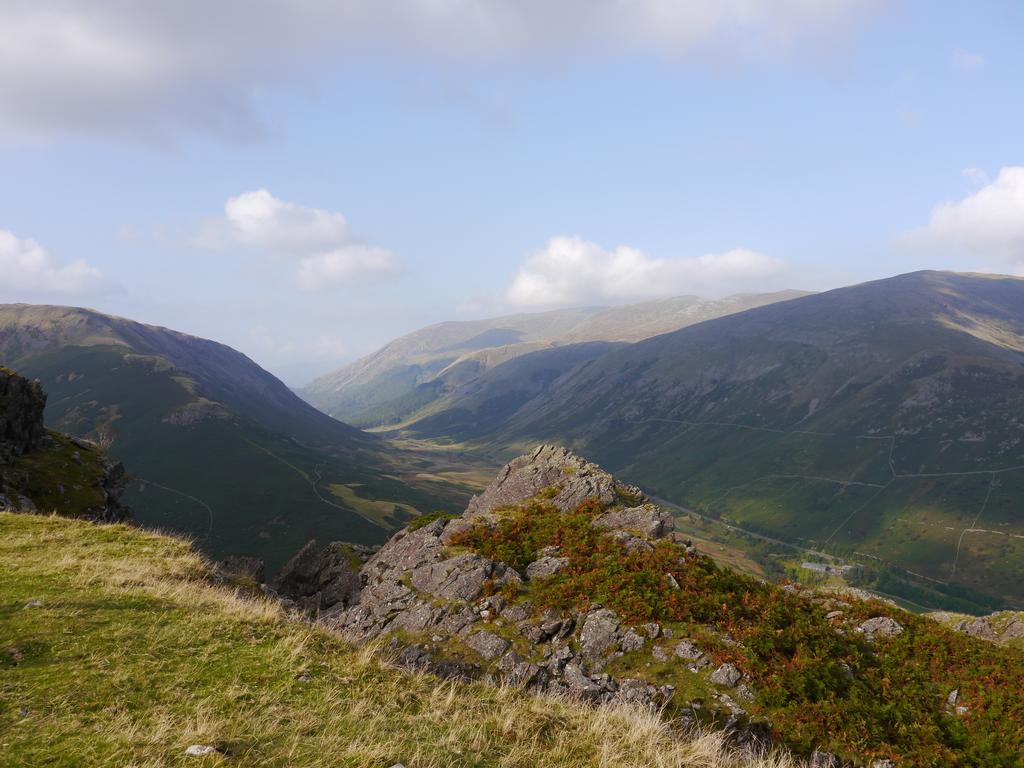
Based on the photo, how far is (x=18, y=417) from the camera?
57.8 meters

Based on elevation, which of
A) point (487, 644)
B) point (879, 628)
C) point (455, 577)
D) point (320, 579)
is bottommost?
point (320, 579)

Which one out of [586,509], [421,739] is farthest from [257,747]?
[586,509]

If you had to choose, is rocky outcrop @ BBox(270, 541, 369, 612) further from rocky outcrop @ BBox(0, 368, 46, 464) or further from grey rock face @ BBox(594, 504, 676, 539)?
rocky outcrop @ BBox(0, 368, 46, 464)

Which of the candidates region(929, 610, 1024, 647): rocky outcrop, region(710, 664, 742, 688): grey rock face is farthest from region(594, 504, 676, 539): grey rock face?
region(929, 610, 1024, 647): rocky outcrop

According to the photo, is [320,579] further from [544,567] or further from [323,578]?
[544,567]

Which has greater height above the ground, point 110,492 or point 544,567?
point 544,567

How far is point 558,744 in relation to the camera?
11523mm

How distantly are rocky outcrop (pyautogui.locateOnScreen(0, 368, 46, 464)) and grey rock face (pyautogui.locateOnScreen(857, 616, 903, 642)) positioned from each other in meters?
71.4

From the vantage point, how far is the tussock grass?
995 cm

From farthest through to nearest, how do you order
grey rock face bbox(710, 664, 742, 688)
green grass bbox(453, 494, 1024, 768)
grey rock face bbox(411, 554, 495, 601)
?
1. grey rock face bbox(411, 554, 495, 601)
2. grey rock face bbox(710, 664, 742, 688)
3. green grass bbox(453, 494, 1024, 768)

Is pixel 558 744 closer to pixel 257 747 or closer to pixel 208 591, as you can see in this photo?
pixel 257 747

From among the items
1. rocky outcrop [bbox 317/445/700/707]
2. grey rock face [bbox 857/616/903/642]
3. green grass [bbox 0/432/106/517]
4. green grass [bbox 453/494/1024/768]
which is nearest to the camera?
green grass [bbox 453/494/1024/768]

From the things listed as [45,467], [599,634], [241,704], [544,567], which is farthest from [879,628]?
[45,467]

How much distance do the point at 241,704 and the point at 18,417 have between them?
66.7 meters
